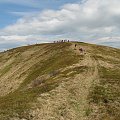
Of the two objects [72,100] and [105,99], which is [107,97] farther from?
[72,100]

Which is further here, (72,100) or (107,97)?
(107,97)

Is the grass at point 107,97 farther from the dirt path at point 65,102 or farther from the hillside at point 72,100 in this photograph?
the dirt path at point 65,102

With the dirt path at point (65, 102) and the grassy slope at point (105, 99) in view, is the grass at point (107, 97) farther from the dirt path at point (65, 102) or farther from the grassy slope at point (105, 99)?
the dirt path at point (65, 102)

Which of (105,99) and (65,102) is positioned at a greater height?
(105,99)

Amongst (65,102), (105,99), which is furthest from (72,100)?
(105,99)

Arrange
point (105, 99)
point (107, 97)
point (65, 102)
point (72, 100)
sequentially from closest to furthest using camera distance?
point (65, 102)
point (72, 100)
point (105, 99)
point (107, 97)

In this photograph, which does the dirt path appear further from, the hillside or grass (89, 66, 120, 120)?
grass (89, 66, 120, 120)

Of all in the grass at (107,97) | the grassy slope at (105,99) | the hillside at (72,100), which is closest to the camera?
the hillside at (72,100)

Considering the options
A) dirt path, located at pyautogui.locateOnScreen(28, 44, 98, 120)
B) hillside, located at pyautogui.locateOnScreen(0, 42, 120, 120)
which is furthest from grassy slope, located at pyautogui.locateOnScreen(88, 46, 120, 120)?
dirt path, located at pyautogui.locateOnScreen(28, 44, 98, 120)

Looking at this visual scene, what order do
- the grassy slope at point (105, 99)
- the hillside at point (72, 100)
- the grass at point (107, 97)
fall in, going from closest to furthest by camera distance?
the hillside at point (72, 100), the grassy slope at point (105, 99), the grass at point (107, 97)

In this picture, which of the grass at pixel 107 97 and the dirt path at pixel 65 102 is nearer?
the dirt path at pixel 65 102

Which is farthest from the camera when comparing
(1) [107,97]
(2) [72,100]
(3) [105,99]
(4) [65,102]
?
(1) [107,97]

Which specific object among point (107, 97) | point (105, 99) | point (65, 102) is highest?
point (107, 97)

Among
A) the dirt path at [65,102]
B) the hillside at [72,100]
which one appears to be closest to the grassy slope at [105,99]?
the hillside at [72,100]
